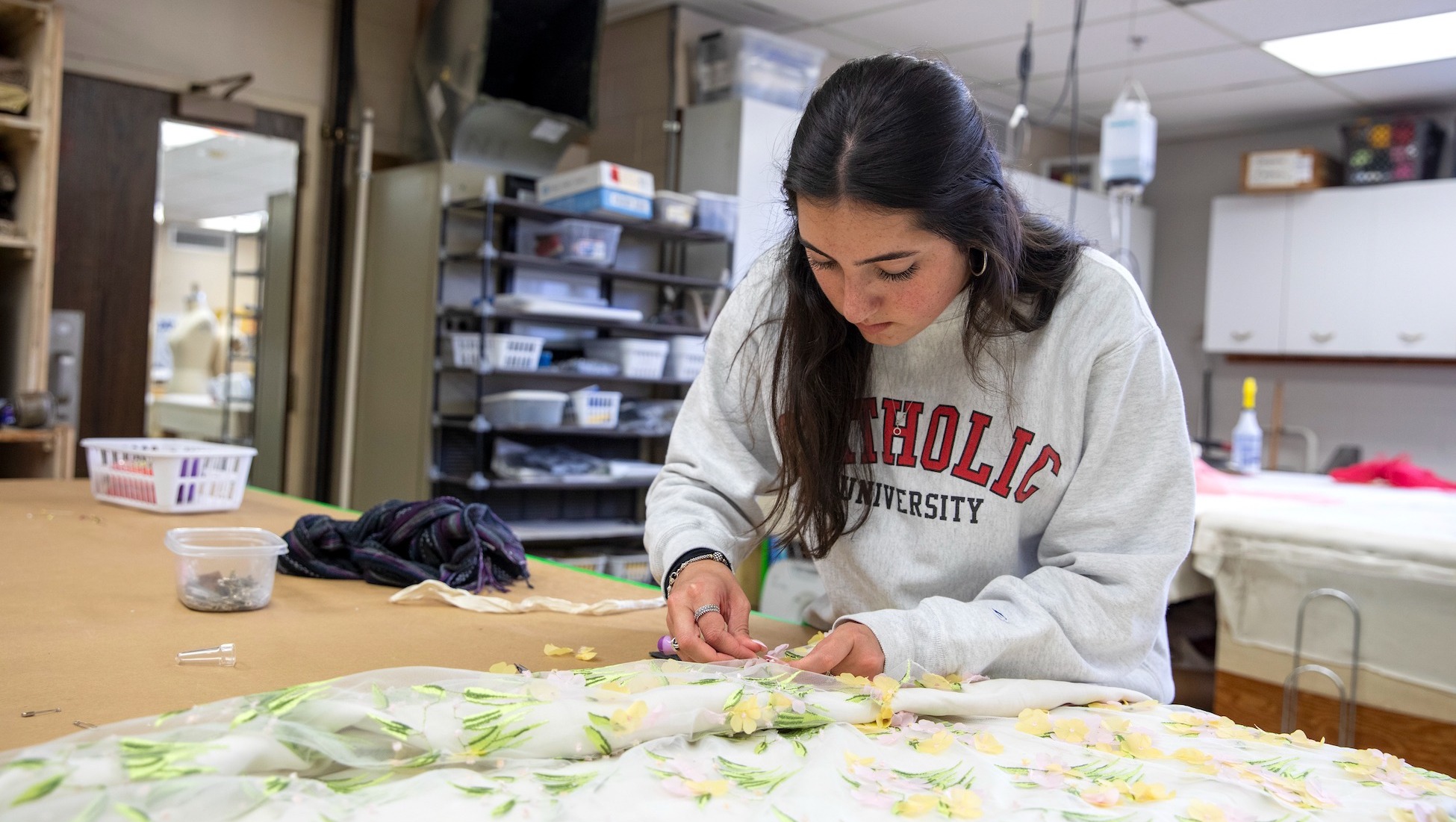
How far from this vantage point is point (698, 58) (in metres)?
4.24

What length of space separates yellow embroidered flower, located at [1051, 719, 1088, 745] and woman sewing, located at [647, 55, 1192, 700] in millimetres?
95

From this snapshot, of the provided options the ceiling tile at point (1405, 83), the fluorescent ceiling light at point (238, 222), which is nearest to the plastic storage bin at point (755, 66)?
the fluorescent ceiling light at point (238, 222)

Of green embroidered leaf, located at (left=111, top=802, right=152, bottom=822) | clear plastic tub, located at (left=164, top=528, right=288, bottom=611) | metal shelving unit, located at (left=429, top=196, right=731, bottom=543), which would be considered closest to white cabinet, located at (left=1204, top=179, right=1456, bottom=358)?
metal shelving unit, located at (left=429, top=196, right=731, bottom=543)

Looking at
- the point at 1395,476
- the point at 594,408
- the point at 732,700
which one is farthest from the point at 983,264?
the point at 1395,476

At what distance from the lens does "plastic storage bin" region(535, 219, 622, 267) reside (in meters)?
3.61

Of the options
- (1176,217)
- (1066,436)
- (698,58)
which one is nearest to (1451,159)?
Result: (1176,217)

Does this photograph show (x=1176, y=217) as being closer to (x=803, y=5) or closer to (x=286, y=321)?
(x=803, y=5)

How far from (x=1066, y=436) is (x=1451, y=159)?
4.98 meters

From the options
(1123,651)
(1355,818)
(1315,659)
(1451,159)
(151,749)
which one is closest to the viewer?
(151,749)

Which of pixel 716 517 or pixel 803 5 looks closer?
pixel 716 517

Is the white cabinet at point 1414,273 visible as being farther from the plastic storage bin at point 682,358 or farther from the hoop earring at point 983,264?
→ the hoop earring at point 983,264

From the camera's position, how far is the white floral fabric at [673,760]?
688 millimetres

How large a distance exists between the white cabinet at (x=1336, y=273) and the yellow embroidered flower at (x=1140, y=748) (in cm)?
480

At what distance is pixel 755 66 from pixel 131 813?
3842mm
